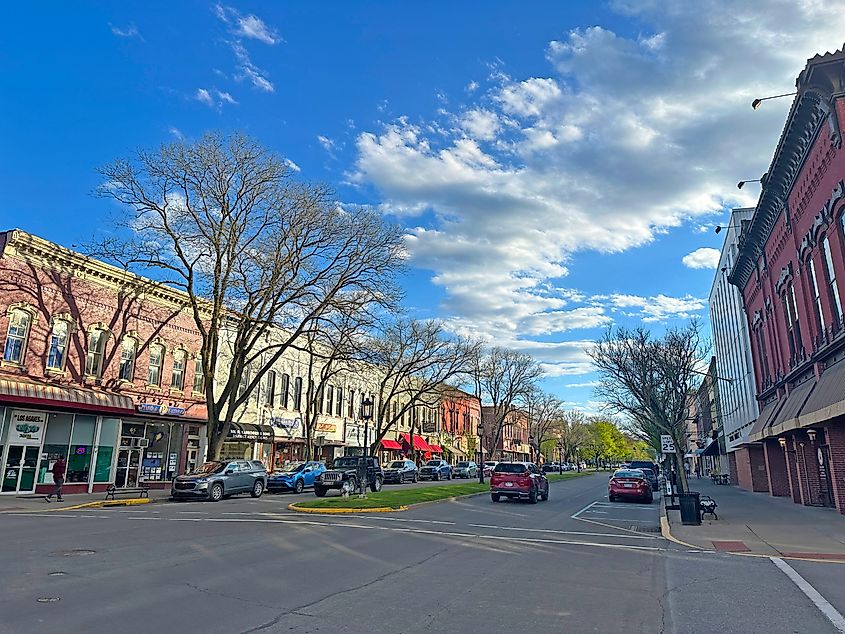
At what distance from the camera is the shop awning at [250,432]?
1417 inches

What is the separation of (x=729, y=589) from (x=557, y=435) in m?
111

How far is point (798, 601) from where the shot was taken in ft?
27.7

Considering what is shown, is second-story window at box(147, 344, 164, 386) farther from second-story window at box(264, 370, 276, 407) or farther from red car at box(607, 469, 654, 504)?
red car at box(607, 469, 654, 504)

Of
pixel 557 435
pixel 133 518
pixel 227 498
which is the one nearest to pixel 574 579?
pixel 133 518

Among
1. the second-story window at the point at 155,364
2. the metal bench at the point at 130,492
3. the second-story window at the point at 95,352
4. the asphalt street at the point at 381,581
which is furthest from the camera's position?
the second-story window at the point at 155,364

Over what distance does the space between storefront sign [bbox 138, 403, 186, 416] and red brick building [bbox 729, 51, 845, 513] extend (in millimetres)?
26987

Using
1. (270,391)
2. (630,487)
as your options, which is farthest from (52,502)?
(630,487)

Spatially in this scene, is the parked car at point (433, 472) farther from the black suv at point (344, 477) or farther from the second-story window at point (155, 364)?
the second-story window at point (155, 364)

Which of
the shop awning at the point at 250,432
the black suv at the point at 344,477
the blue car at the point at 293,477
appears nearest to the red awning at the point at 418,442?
the shop awning at the point at 250,432

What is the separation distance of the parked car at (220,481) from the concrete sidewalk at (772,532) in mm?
17296

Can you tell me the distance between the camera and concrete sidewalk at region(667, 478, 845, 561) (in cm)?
1332

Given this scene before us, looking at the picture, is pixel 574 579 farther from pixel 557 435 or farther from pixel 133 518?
pixel 557 435

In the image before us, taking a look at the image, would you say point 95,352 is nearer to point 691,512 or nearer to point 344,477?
point 344,477

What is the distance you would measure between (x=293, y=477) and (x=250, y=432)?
23.1 feet
